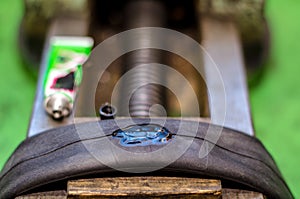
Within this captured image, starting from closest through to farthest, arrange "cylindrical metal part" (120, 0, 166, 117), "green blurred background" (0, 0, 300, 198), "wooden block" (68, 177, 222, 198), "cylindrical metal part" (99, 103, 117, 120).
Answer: "wooden block" (68, 177, 222, 198) < "cylindrical metal part" (99, 103, 117, 120) < "cylindrical metal part" (120, 0, 166, 117) < "green blurred background" (0, 0, 300, 198)

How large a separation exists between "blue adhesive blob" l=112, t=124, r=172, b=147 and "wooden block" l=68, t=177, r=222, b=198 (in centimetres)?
7

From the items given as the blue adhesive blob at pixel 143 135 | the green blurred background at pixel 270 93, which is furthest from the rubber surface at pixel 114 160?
the green blurred background at pixel 270 93

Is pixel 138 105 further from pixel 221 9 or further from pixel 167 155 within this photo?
pixel 221 9

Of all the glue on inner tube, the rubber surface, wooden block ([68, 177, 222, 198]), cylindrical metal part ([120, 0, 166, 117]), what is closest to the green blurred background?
the glue on inner tube

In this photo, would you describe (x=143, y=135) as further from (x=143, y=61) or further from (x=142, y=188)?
(x=143, y=61)

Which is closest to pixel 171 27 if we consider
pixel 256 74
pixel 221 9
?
pixel 221 9

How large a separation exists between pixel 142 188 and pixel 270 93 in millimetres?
1097

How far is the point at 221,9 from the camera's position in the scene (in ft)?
6.10

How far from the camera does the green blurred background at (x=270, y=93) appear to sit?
184 cm

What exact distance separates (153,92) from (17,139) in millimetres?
605

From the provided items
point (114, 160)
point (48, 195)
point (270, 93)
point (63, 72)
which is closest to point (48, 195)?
point (48, 195)

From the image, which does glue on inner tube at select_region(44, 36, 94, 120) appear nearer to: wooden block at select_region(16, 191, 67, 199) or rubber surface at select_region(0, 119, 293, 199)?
rubber surface at select_region(0, 119, 293, 199)

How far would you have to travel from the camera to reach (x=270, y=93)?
2033mm

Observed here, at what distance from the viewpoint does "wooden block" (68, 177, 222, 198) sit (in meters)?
1.04
